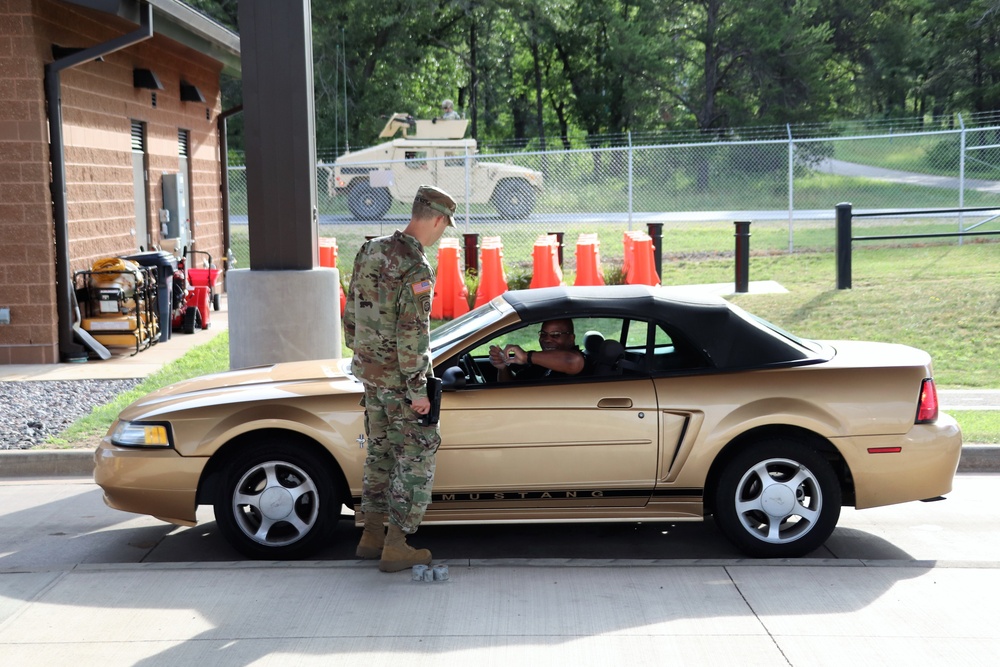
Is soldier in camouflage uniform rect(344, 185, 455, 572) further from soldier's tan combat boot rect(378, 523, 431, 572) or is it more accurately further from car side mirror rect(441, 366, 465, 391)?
car side mirror rect(441, 366, 465, 391)

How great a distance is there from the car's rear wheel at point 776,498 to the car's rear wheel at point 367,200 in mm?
23807

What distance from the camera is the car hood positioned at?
570 centimetres

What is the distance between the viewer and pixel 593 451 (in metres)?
5.58

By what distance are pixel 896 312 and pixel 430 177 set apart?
17123mm

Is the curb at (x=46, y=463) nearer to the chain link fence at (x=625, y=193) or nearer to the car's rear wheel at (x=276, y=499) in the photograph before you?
the car's rear wheel at (x=276, y=499)

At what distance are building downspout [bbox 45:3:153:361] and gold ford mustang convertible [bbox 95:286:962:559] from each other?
6501mm

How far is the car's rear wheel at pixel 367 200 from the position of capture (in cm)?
2906

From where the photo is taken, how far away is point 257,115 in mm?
7848

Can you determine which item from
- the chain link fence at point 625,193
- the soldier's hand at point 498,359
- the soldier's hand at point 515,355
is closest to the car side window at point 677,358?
the soldier's hand at point 515,355

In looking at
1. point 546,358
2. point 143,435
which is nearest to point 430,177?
point 546,358

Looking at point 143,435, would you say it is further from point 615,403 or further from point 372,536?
point 615,403

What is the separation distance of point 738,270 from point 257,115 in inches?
345

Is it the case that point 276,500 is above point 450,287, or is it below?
below

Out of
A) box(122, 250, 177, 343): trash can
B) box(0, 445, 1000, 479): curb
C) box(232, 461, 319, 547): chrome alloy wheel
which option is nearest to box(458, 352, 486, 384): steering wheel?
box(232, 461, 319, 547): chrome alloy wheel
